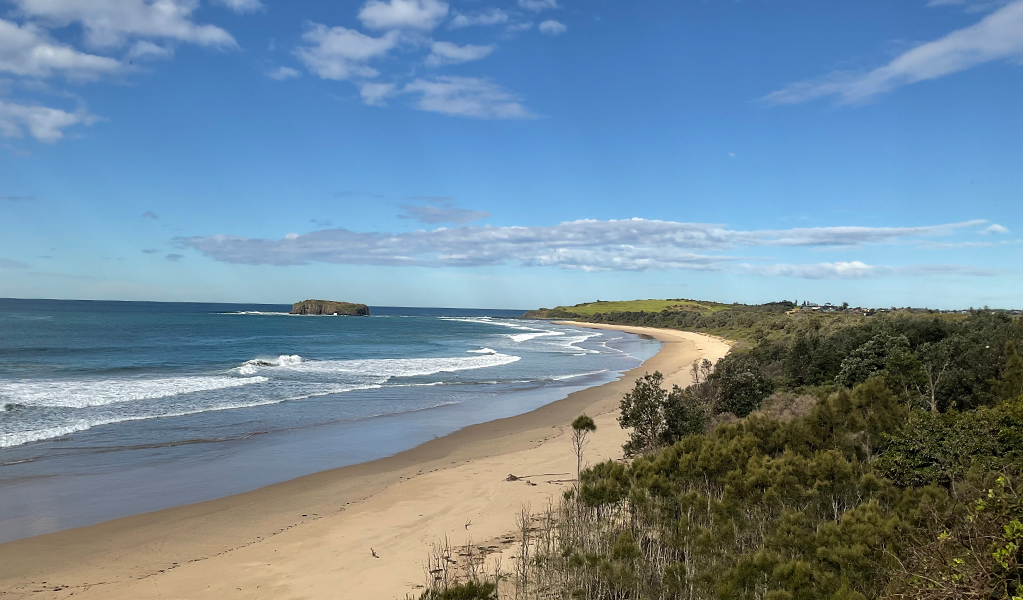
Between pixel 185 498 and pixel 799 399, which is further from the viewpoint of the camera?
pixel 799 399

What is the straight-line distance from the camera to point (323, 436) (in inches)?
762

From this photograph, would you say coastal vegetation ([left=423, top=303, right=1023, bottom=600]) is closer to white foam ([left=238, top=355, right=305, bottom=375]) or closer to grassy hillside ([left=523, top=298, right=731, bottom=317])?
white foam ([left=238, top=355, right=305, bottom=375])

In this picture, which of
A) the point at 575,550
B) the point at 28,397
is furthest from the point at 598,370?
the point at 575,550

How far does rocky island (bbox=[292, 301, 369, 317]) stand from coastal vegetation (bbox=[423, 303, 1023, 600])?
158066 mm

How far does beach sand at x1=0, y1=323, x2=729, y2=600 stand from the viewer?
8.63m

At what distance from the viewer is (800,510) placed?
7.95 metres

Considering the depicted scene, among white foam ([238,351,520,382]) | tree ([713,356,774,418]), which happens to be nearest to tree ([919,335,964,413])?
tree ([713,356,774,418])

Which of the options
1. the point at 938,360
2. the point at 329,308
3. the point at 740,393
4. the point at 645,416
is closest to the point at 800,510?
the point at 645,416

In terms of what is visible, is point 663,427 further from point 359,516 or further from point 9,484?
point 9,484

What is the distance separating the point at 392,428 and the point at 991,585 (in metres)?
18.5

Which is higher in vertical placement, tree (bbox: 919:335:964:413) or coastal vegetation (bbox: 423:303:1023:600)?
tree (bbox: 919:335:964:413)

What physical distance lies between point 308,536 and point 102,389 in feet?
73.2

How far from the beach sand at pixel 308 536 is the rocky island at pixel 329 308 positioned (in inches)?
6066

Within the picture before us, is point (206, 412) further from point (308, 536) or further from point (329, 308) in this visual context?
point (329, 308)
